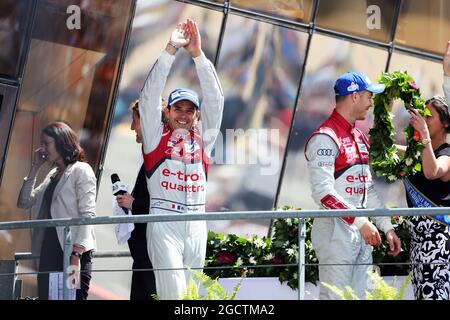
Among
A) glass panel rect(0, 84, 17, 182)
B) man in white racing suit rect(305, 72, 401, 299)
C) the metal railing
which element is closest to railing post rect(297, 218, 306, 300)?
the metal railing

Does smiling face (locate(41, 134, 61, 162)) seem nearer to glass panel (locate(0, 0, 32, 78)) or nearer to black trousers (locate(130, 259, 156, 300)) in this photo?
black trousers (locate(130, 259, 156, 300))

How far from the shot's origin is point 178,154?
29.5 ft

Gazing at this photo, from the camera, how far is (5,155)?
12406 mm

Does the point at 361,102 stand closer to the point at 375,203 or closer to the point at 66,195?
the point at 375,203

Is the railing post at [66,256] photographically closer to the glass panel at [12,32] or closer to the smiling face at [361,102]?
the smiling face at [361,102]

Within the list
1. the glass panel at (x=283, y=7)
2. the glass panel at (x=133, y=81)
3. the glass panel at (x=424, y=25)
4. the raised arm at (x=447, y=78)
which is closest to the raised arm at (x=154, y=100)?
the raised arm at (x=447, y=78)

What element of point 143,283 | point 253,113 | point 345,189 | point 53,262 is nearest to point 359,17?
point 253,113

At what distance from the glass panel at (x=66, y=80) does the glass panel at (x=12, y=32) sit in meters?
0.12

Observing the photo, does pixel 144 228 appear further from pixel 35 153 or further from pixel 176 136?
pixel 35 153

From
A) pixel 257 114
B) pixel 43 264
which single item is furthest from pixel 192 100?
pixel 257 114

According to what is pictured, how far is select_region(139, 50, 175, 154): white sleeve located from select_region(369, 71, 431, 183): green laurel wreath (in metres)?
1.72

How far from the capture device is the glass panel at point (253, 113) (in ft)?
44.8

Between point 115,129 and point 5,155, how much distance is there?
1188 mm

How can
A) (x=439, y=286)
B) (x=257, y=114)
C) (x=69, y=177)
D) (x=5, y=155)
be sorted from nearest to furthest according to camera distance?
(x=439, y=286) < (x=69, y=177) < (x=5, y=155) < (x=257, y=114)
